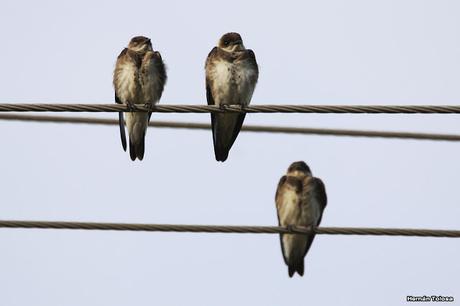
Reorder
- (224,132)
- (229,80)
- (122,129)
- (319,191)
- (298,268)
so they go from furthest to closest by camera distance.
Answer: (224,132) → (122,129) → (229,80) → (298,268) → (319,191)

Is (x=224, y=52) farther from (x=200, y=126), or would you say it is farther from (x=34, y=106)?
(x=34, y=106)

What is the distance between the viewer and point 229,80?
9.88 metres

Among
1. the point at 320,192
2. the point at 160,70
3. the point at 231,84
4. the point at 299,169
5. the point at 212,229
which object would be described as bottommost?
the point at 212,229

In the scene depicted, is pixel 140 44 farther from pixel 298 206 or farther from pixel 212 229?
pixel 212 229

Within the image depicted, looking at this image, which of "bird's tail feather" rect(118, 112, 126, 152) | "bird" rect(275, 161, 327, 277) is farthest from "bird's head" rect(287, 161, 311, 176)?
"bird's tail feather" rect(118, 112, 126, 152)

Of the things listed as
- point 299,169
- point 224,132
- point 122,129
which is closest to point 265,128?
point 224,132

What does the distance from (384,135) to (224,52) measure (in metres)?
1.48

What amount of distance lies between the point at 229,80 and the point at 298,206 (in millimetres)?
1221

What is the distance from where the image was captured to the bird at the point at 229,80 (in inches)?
390

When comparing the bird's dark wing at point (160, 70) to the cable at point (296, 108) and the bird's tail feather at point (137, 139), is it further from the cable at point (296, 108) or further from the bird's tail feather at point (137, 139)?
the cable at point (296, 108)

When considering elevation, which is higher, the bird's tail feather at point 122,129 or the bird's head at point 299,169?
the bird's tail feather at point 122,129

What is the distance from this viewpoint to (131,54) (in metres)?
9.93

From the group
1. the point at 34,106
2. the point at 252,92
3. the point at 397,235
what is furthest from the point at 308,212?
the point at 34,106

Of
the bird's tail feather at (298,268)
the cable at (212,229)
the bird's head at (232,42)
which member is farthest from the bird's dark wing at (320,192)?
the cable at (212,229)
